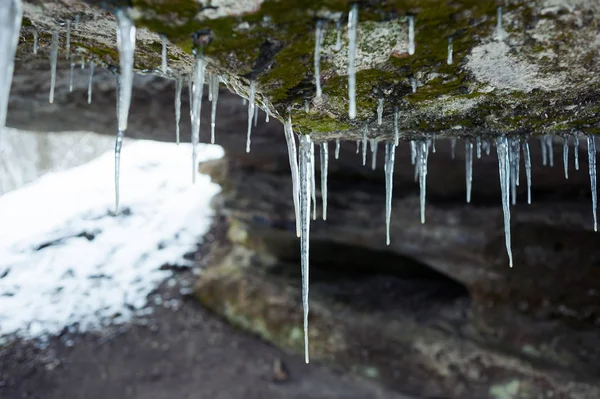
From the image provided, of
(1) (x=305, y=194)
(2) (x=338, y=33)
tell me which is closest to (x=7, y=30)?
(2) (x=338, y=33)

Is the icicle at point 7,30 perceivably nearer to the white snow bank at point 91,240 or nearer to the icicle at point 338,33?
the icicle at point 338,33

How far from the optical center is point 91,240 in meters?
7.24

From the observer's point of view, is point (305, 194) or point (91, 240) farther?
Result: point (91, 240)

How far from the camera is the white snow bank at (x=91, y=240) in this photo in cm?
589

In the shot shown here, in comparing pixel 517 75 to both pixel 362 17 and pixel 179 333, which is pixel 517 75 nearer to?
pixel 362 17

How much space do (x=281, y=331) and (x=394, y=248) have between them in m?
2.07

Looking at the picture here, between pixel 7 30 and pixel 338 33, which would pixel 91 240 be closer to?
pixel 7 30

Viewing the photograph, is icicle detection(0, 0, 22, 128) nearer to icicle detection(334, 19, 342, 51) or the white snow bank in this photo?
icicle detection(334, 19, 342, 51)

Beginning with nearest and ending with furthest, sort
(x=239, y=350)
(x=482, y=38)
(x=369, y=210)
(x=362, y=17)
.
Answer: (x=362, y=17)
(x=482, y=38)
(x=239, y=350)
(x=369, y=210)

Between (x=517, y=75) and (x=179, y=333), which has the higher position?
(x=517, y=75)

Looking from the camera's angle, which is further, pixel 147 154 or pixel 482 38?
pixel 147 154

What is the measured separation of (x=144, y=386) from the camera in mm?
5012

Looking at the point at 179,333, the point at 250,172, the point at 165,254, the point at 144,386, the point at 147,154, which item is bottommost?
the point at 144,386

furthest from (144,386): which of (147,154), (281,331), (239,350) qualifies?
(147,154)
